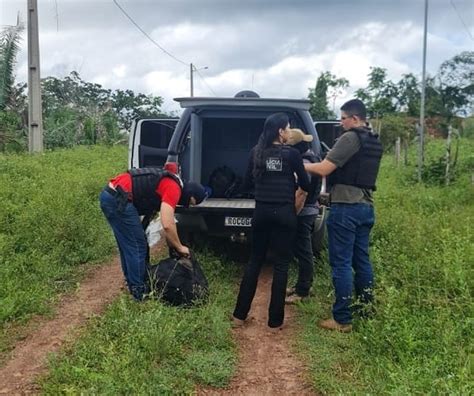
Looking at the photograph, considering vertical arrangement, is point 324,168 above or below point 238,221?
above

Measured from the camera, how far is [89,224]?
23.9ft

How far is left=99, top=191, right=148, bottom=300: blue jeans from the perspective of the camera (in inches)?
182

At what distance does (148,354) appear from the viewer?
3.64 m

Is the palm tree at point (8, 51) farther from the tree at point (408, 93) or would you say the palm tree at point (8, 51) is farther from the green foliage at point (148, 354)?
the tree at point (408, 93)

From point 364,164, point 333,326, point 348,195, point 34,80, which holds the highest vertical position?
point 34,80

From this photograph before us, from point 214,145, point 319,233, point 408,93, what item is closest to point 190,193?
point 319,233

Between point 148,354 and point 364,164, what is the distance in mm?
2105

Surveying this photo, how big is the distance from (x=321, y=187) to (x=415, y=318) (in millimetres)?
1885

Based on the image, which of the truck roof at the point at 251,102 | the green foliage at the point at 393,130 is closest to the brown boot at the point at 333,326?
the truck roof at the point at 251,102

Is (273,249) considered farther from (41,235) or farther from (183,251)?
Result: (41,235)

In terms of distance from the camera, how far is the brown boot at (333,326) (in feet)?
14.0

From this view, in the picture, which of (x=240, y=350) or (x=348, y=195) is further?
(x=348, y=195)

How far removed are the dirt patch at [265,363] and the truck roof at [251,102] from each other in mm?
1971

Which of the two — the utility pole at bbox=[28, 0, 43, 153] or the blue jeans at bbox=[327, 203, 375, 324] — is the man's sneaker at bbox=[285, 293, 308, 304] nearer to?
the blue jeans at bbox=[327, 203, 375, 324]
